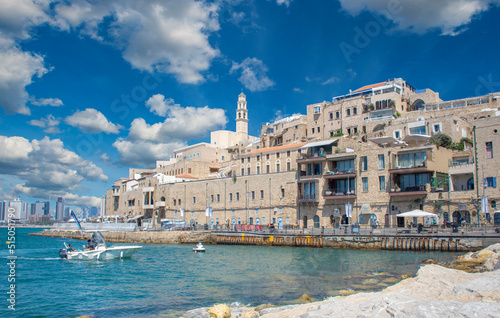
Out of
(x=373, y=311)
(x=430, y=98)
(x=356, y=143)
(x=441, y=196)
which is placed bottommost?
(x=373, y=311)

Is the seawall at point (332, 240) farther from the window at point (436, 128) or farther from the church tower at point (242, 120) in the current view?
the church tower at point (242, 120)

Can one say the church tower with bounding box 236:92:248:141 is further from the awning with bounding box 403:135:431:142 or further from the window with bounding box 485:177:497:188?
the window with bounding box 485:177:497:188

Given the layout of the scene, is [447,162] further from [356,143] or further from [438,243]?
[438,243]

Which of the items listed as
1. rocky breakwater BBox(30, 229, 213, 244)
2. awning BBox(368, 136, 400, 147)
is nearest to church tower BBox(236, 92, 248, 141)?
rocky breakwater BBox(30, 229, 213, 244)

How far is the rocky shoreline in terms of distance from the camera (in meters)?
7.89

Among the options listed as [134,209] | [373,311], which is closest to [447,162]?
[373,311]

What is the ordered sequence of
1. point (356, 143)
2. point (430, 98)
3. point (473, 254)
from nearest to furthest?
point (473, 254), point (356, 143), point (430, 98)

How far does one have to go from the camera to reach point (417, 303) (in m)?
8.53

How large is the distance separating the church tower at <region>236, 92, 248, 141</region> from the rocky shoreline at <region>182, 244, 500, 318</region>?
263 ft

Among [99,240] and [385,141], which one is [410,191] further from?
[99,240]

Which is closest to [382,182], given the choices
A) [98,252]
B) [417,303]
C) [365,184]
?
[365,184]

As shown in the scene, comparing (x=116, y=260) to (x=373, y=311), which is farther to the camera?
(x=116, y=260)

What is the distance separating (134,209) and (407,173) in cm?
5346

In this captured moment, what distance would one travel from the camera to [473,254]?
82.1ft
